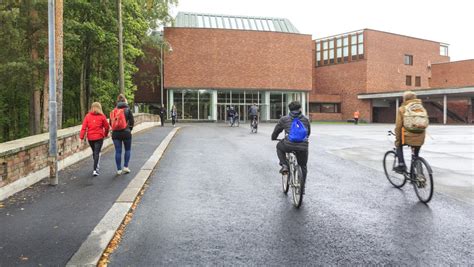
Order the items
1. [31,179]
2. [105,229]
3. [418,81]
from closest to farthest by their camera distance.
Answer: [105,229] < [31,179] < [418,81]

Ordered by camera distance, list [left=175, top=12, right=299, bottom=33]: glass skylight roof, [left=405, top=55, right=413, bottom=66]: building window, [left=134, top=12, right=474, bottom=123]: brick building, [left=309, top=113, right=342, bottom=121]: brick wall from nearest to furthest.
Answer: [left=134, top=12, right=474, bottom=123]: brick building
[left=175, top=12, right=299, bottom=33]: glass skylight roof
[left=309, top=113, right=342, bottom=121]: brick wall
[left=405, top=55, right=413, bottom=66]: building window

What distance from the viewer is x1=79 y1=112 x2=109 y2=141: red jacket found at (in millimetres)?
8750

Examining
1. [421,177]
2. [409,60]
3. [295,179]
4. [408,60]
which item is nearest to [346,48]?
[408,60]

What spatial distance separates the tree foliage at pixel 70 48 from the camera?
1900 centimetres

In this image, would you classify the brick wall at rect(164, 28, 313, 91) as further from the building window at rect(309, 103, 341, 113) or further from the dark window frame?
the dark window frame

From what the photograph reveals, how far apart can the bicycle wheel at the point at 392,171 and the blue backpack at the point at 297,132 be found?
2325 millimetres

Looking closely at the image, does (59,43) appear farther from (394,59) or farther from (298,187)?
(394,59)

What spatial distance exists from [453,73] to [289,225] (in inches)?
2498

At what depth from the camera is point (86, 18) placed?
22.9 metres

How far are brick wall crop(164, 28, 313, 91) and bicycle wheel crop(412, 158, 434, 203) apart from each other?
129ft

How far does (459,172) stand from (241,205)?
19.8 ft

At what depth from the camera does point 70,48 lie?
78.3 feet

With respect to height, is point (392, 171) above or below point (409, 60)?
below

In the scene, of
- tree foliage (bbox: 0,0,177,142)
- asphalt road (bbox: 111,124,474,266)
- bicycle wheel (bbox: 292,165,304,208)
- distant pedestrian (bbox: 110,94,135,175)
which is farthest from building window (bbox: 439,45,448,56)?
bicycle wheel (bbox: 292,165,304,208)
